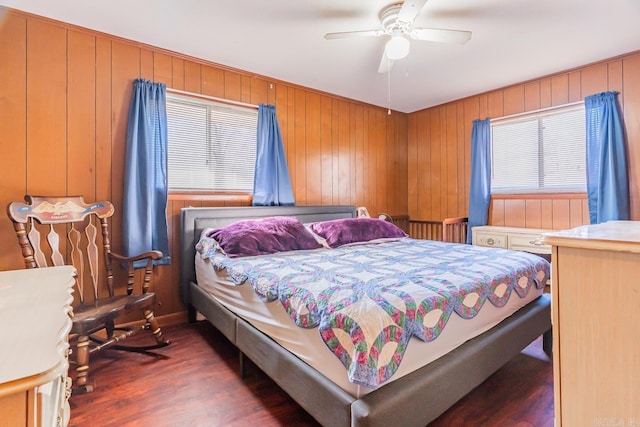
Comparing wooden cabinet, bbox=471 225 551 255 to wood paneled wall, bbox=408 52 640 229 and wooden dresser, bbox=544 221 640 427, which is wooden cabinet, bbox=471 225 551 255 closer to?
wood paneled wall, bbox=408 52 640 229

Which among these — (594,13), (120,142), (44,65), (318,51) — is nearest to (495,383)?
(594,13)

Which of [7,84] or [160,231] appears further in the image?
[160,231]

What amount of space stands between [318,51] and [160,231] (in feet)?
7.28

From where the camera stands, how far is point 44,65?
2.38 m

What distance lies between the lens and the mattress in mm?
1286

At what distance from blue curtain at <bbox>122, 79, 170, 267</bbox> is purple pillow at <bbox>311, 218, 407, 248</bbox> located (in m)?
1.45

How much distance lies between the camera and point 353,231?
306 cm

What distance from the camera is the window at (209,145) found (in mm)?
3006

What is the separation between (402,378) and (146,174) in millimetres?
2545

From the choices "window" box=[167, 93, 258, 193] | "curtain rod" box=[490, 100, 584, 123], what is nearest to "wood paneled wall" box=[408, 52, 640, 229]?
"curtain rod" box=[490, 100, 584, 123]

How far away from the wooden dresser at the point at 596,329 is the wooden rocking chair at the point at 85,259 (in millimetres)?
2297

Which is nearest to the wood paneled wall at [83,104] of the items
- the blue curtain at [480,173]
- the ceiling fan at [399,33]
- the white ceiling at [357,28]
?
the white ceiling at [357,28]

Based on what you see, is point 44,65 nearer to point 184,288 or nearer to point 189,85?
point 189,85

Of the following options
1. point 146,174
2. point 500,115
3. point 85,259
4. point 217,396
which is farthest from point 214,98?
point 500,115
